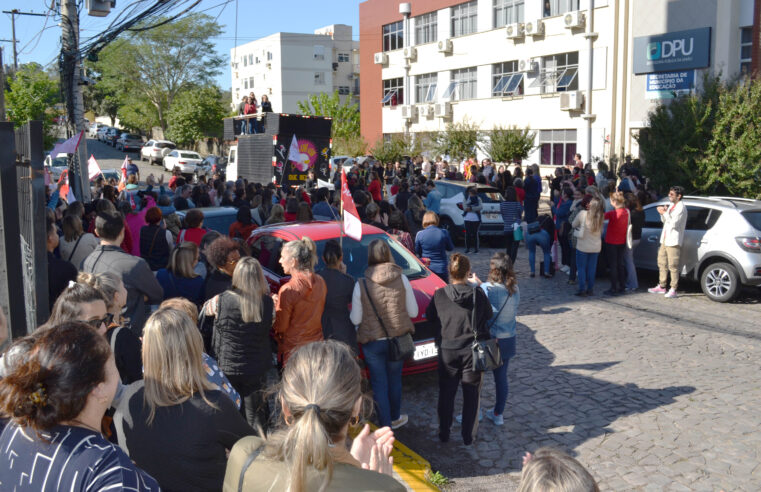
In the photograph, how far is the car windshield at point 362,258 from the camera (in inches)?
306

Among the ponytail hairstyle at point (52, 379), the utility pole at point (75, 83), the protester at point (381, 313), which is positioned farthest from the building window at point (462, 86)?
the ponytail hairstyle at point (52, 379)

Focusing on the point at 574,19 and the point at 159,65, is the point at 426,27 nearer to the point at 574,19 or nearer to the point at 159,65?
the point at 574,19

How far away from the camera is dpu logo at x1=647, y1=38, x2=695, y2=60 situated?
24.7 metres

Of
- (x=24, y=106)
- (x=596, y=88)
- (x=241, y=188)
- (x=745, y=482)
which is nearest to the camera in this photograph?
(x=745, y=482)

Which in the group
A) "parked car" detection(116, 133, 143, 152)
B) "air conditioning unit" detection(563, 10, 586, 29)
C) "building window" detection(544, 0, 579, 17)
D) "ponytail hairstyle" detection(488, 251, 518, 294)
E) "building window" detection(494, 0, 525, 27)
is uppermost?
"building window" detection(494, 0, 525, 27)

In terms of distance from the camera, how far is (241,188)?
1495 cm

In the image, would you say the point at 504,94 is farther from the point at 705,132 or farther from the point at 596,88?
the point at 705,132

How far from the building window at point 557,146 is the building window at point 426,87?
9537mm

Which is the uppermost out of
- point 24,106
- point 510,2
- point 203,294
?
point 510,2

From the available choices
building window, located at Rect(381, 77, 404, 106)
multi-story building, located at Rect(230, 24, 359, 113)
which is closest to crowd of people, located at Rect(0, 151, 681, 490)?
building window, located at Rect(381, 77, 404, 106)

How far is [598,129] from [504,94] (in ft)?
21.1

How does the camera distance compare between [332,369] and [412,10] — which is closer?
[332,369]

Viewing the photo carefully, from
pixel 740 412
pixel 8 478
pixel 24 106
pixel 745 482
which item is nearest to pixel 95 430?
pixel 8 478

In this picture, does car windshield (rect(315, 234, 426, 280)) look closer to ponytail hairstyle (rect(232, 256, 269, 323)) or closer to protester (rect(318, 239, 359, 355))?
protester (rect(318, 239, 359, 355))
